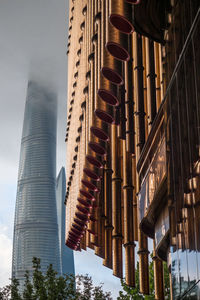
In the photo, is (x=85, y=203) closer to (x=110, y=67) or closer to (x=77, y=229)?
(x=77, y=229)

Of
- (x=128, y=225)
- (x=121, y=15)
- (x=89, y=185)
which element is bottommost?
(x=128, y=225)

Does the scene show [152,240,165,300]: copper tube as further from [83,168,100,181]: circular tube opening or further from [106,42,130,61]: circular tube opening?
[106,42,130,61]: circular tube opening

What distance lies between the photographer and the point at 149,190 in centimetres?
2030

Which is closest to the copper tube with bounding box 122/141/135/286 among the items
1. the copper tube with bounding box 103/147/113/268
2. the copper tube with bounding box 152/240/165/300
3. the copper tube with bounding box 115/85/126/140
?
the copper tube with bounding box 115/85/126/140

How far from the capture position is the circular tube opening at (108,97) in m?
23.0

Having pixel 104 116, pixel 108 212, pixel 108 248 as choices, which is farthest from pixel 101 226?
pixel 104 116

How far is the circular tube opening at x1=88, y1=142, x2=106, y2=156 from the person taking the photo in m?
28.0

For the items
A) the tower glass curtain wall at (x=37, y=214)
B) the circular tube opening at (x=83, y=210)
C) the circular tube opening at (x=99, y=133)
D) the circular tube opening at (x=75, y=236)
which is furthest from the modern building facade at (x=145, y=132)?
the tower glass curtain wall at (x=37, y=214)

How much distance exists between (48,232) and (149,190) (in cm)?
17673

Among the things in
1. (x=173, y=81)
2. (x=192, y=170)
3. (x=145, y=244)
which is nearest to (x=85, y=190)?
(x=145, y=244)

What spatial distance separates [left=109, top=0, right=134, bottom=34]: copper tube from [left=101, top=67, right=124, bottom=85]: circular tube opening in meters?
2.81

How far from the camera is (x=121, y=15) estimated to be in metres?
18.7

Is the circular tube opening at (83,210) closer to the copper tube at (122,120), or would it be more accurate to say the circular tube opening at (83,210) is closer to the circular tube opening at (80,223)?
the circular tube opening at (80,223)

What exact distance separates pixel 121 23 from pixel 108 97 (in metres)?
4.78
